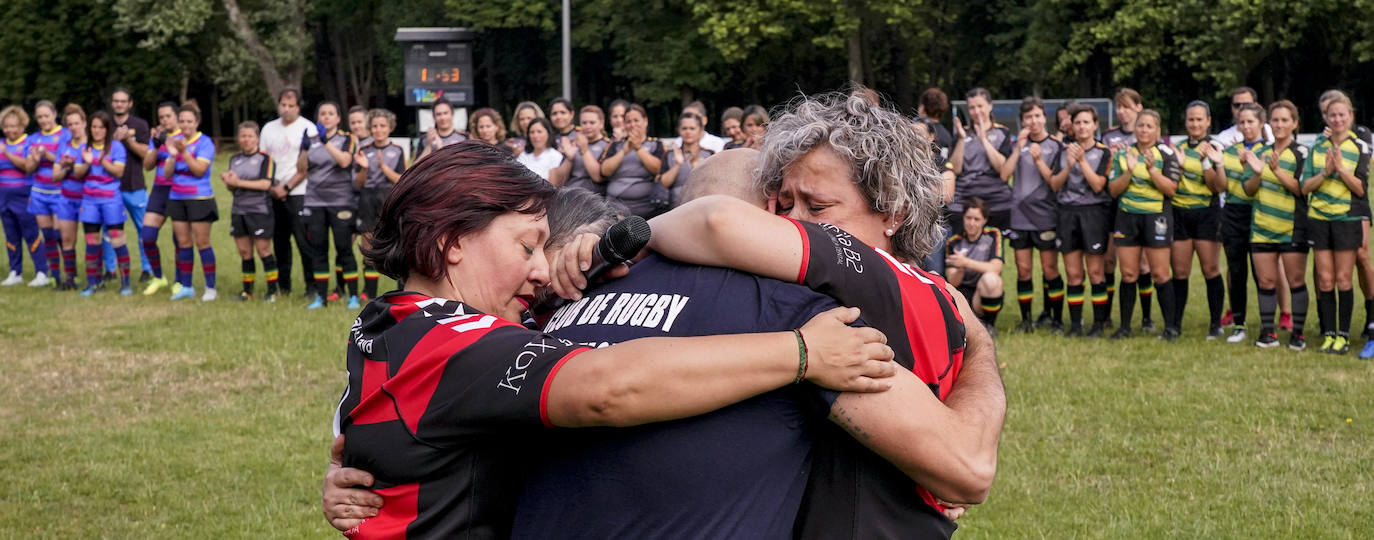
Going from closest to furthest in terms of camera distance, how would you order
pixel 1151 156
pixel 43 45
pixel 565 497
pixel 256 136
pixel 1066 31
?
pixel 565 497 → pixel 1151 156 → pixel 256 136 → pixel 1066 31 → pixel 43 45

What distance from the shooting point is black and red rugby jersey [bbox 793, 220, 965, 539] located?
202 cm

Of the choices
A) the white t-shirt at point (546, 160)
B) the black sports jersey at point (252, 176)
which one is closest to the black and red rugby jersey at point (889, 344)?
the white t-shirt at point (546, 160)

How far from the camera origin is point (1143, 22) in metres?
35.8

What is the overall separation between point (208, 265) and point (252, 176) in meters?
1.13

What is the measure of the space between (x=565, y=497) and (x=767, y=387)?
1.30 ft

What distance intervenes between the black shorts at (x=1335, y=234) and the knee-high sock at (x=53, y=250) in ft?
41.2

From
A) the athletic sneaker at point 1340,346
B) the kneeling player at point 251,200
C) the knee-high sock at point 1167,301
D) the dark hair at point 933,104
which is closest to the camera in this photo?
the athletic sneaker at point 1340,346

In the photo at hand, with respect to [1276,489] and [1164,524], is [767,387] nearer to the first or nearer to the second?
[1164,524]

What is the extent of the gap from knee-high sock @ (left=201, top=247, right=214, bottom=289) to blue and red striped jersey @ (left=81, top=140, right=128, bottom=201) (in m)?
1.46

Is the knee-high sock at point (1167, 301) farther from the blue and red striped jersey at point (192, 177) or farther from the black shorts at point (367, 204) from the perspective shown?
the blue and red striped jersey at point (192, 177)

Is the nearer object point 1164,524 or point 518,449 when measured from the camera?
point 518,449

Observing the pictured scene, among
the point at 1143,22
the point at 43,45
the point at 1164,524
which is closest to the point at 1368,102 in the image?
the point at 1143,22

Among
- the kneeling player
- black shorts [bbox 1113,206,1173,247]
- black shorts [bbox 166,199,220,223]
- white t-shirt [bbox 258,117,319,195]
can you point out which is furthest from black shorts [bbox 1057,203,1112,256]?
black shorts [bbox 166,199,220,223]

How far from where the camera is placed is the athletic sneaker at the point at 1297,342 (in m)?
9.65
